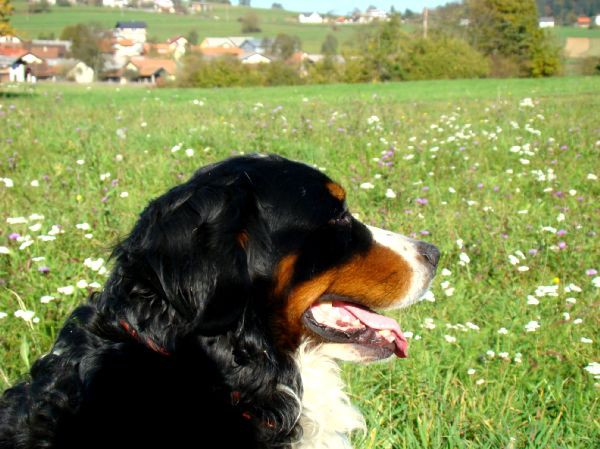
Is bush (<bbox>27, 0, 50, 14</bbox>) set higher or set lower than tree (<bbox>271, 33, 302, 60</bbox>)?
higher

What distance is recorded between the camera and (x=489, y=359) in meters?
3.45

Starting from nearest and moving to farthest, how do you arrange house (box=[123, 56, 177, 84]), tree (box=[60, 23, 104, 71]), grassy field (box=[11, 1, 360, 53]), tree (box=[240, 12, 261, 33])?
1. tree (box=[60, 23, 104, 71])
2. house (box=[123, 56, 177, 84])
3. grassy field (box=[11, 1, 360, 53])
4. tree (box=[240, 12, 261, 33])

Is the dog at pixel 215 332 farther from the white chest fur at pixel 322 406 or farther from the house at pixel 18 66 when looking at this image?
the house at pixel 18 66

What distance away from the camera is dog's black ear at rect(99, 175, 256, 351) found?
1987 millimetres

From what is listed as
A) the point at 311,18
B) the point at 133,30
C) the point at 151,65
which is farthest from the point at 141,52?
the point at 311,18

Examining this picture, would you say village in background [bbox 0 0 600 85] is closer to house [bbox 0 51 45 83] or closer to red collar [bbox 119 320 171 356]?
house [bbox 0 51 45 83]

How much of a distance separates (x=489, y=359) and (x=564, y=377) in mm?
392

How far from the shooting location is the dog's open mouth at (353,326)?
8.31 feet

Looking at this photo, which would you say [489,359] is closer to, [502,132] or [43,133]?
[502,132]

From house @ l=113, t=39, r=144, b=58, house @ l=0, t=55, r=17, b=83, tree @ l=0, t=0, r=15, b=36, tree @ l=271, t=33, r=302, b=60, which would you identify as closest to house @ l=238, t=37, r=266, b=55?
tree @ l=271, t=33, r=302, b=60

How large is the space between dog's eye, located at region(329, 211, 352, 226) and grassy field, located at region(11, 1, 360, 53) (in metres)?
69.0

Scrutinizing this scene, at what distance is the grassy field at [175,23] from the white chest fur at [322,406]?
69195mm

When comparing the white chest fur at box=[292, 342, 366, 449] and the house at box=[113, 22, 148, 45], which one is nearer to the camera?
the white chest fur at box=[292, 342, 366, 449]

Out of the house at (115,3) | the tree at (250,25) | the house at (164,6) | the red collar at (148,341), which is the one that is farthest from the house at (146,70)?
the red collar at (148,341)
